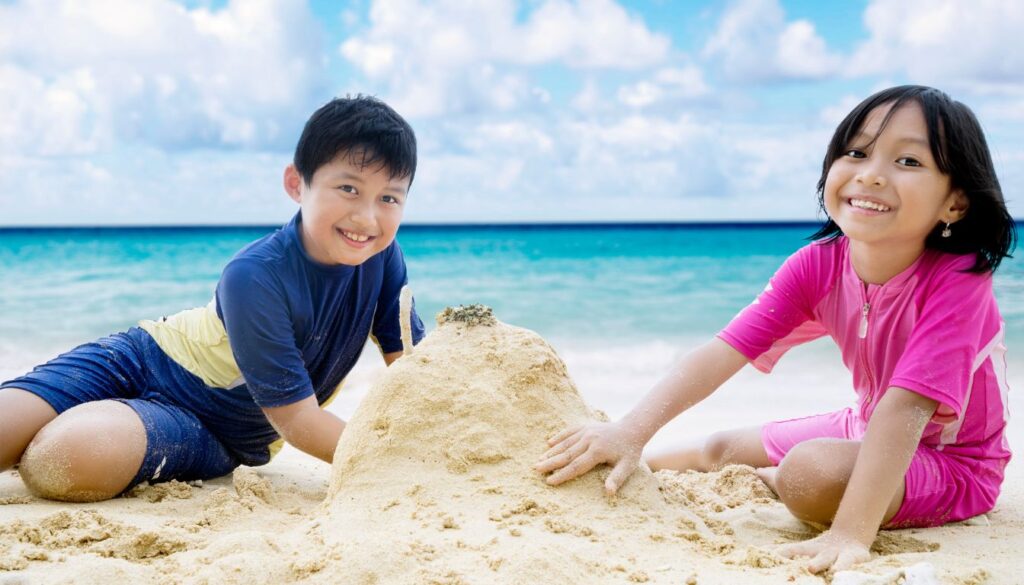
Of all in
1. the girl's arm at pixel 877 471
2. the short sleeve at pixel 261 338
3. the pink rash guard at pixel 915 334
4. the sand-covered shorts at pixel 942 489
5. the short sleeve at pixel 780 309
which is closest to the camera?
the girl's arm at pixel 877 471

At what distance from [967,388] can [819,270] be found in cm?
59

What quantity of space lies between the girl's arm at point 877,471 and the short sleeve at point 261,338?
5.31 ft

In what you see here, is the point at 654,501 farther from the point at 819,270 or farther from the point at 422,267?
the point at 422,267

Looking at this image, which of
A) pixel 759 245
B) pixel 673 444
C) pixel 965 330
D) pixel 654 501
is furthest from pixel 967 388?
pixel 759 245

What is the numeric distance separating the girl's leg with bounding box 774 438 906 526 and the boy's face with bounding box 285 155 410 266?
4.84 ft

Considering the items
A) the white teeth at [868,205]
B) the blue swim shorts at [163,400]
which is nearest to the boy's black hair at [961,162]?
the white teeth at [868,205]

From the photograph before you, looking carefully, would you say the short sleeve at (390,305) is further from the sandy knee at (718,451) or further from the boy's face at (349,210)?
the sandy knee at (718,451)

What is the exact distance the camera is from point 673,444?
362 cm

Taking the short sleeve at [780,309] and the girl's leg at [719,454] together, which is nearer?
the short sleeve at [780,309]

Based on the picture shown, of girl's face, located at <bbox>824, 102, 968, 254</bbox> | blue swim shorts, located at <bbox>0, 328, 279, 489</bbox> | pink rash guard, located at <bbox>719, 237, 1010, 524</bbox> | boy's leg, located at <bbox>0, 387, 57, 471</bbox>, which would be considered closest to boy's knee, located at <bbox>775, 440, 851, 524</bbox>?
pink rash guard, located at <bbox>719, 237, 1010, 524</bbox>

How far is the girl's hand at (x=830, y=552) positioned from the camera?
2191 mm

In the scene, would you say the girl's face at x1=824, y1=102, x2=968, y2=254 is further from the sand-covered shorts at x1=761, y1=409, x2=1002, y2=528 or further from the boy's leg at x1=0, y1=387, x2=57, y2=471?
the boy's leg at x1=0, y1=387, x2=57, y2=471

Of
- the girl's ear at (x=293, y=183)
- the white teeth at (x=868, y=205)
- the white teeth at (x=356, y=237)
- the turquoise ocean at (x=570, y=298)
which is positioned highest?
the girl's ear at (x=293, y=183)

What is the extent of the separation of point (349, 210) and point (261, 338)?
51cm
